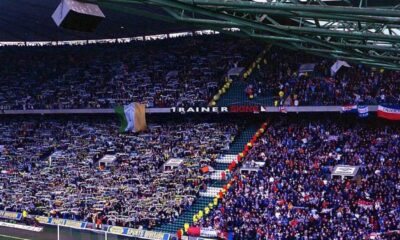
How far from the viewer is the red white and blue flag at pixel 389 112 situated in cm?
2775

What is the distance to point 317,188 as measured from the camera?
2662 cm

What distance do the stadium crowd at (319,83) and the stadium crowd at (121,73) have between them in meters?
2.71

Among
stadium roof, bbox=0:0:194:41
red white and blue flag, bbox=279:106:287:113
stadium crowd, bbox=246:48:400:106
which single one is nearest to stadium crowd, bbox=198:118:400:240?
red white and blue flag, bbox=279:106:287:113

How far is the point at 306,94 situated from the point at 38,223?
15533mm

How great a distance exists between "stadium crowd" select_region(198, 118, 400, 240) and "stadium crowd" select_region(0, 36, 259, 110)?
23.0 ft

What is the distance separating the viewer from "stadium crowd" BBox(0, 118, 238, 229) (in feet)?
96.0

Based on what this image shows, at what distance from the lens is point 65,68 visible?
45938 millimetres

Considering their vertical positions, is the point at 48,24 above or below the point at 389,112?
above

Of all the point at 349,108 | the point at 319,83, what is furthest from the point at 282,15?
the point at 319,83

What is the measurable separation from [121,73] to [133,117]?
20.7 feet

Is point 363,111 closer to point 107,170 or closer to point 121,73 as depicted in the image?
point 107,170

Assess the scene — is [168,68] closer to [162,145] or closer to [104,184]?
[162,145]

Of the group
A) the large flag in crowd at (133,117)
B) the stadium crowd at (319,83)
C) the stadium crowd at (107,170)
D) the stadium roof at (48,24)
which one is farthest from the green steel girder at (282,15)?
the large flag in crowd at (133,117)

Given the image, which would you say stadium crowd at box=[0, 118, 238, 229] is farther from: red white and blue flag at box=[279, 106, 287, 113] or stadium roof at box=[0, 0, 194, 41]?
stadium roof at box=[0, 0, 194, 41]
